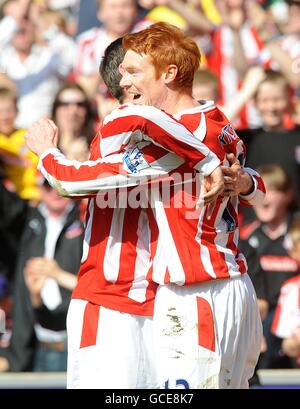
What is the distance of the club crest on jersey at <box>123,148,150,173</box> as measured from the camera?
4.21 meters

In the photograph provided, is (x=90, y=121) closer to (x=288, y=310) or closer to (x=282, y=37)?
(x=282, y=37)

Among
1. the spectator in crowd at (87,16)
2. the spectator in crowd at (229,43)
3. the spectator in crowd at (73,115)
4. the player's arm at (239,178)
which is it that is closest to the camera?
the player's arm at (239,178)

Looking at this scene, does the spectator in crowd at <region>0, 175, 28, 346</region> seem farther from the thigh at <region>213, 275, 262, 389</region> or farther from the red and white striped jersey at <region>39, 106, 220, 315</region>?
the thigh at <region>213, 275, 262, 389</region>

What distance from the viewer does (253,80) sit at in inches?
329

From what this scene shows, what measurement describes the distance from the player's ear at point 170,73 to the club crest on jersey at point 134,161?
1.11ft

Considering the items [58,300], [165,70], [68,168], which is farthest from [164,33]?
[58,300]

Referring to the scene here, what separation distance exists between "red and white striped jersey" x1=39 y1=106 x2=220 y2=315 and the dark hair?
1.21ft

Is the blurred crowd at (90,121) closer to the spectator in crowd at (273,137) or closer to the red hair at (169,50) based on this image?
the spectator in crowd at (273,137)

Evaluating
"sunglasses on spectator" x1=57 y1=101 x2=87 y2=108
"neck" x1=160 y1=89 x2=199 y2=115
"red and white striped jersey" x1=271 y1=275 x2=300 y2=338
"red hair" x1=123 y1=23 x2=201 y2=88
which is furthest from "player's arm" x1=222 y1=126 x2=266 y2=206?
"sunglasses on spectator" x1=57 y1=101 x2=87 y2=108

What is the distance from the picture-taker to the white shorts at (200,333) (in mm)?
4195

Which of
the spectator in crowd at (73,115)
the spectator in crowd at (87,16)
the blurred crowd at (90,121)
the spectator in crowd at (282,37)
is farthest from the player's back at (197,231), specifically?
the spectator in crowd at (87,16)

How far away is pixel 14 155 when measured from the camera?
8.27 m
